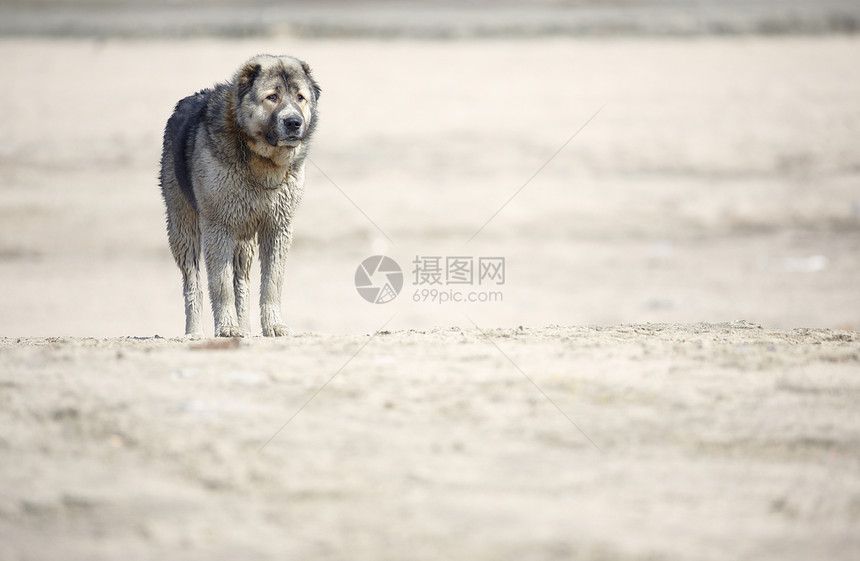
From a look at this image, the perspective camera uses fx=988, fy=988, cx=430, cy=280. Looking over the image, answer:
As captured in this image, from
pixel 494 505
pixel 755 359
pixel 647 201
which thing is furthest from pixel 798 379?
pixel 647 201

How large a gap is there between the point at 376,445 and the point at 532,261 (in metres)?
10.2

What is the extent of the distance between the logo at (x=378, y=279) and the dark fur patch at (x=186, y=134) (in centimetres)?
590

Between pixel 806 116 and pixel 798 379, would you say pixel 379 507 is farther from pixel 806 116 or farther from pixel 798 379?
pixel 806 116

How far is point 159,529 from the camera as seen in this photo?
13.0 ft

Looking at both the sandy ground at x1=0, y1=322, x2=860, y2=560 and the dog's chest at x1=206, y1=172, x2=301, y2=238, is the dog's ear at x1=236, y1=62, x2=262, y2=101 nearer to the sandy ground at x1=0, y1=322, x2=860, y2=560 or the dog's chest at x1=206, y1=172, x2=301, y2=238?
the dog's chest at x1=206, y1=172, x2=301, y2=238

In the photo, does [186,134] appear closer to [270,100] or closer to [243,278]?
[270,100]

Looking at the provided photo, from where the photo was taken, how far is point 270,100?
6.50 metres

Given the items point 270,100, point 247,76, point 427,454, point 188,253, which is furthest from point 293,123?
point 427,454

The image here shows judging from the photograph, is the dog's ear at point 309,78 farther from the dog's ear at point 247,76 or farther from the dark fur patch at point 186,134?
the dark fur patch at point 186,134

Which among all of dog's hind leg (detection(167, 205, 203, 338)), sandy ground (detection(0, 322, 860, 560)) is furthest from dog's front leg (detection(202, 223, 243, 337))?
sandy ground (detection(0, 322, 860, 560))

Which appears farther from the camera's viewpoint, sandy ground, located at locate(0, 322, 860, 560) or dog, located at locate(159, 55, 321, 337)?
dog, located at locate(159, 55, 321, 337)

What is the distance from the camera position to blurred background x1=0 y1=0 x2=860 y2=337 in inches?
518

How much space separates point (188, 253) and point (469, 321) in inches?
196

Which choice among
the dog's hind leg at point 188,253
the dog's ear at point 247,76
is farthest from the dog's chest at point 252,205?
the dog's hind leg at point 188,253
